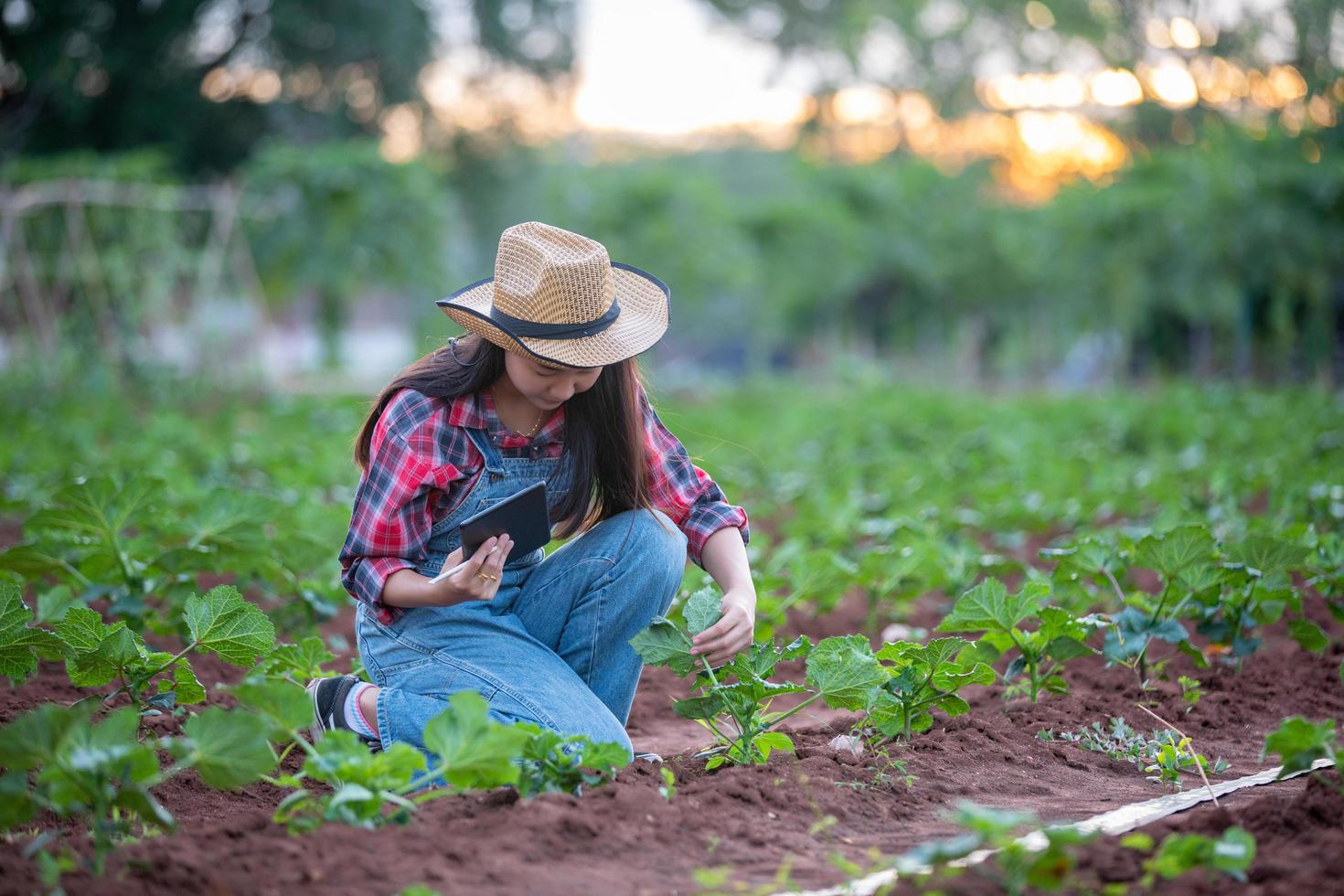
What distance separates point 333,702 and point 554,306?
0.89 m

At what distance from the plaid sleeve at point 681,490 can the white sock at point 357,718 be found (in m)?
0.69

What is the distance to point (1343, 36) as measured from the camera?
15.8 meters

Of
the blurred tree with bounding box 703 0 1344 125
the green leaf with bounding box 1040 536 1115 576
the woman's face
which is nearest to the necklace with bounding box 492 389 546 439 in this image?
the woman's face

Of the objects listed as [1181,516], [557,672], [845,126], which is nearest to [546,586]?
[557,672]

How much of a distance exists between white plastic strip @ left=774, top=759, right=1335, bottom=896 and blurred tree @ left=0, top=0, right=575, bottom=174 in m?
17.2

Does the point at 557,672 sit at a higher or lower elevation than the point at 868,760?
higher

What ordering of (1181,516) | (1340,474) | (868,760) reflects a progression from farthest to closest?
(1340,474) → (1181,516) → (868,760)

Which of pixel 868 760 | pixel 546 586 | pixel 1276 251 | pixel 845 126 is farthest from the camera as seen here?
pixel 845 126

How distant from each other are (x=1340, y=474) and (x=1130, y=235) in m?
11.4

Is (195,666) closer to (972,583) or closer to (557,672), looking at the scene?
(557,672)

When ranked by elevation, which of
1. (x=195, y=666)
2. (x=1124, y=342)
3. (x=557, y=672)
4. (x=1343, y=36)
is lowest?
(x=1124, y=342)

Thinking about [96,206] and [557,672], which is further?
[96,206]

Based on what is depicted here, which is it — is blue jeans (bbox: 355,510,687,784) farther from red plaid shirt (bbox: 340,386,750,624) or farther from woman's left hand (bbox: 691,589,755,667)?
woman's left hand (bbox: 691,589,755,667)

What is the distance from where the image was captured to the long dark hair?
8.00 ft
